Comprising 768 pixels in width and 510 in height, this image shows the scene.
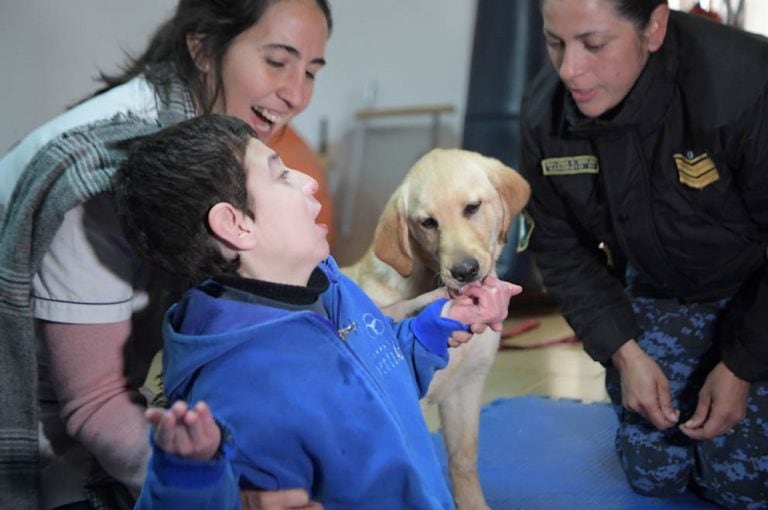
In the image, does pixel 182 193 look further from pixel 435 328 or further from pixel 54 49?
pixel 54 49

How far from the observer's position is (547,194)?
7.32 ft

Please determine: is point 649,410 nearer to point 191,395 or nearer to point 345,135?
point 191,395


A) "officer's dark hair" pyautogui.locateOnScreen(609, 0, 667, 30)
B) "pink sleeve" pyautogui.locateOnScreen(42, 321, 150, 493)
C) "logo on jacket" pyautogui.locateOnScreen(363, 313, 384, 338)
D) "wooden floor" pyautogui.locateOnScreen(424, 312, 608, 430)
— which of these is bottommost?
"wooden floor" pyautogui.locateOnScreen(424, 312, 608, 430)

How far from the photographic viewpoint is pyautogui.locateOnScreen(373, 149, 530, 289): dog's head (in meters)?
2.05

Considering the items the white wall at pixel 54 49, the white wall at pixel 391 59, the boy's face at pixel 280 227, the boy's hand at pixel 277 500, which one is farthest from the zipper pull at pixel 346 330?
the white wall at pixel 391 59

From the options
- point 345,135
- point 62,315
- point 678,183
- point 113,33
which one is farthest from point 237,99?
point 345,135

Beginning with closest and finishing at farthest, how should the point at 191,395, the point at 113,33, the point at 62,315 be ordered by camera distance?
1. the point at 191,395
2. the point at 62,315
3. the point at 113,33

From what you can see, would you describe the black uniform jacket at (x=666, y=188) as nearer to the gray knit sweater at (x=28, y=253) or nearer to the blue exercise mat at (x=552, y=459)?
the blue exercise mat at (x=552, y=459)

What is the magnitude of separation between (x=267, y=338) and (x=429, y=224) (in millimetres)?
964

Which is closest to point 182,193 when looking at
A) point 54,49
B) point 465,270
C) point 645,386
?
point 465,270

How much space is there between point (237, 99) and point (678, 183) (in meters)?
1.10

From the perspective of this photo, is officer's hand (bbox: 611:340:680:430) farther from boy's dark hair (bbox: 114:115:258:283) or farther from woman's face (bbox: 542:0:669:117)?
boy's dark hair (bbox: 114:115:258:283)

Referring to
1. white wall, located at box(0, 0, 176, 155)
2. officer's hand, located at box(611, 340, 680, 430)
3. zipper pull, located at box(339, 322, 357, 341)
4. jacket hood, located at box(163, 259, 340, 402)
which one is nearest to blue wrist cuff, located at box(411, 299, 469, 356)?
zipper pull, located at box(339, 322, 357, 341)

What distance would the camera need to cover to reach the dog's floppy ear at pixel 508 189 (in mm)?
2115
